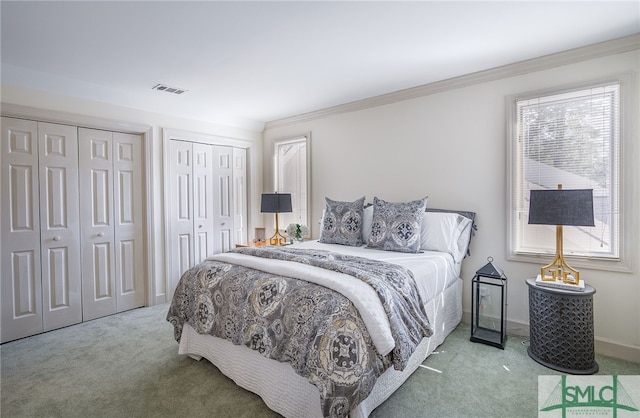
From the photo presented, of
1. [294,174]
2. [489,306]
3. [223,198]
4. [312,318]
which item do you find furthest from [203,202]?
[489,306]

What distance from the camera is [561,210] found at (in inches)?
90.4

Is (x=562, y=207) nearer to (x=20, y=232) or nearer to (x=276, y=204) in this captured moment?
(x=276, y=204)

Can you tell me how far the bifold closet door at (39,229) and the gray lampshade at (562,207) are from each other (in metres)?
4.20

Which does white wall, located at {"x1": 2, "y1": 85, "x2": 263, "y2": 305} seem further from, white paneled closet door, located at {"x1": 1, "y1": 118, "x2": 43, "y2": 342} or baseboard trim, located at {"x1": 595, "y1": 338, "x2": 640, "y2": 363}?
baseboard trim, located at {"x1": 595, "y1": 338, "x2": 640, "y2": 363}

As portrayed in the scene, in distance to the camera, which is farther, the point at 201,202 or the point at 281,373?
the point at 201,202

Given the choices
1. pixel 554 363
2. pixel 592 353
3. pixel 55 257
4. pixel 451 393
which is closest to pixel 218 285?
pixel 451 393

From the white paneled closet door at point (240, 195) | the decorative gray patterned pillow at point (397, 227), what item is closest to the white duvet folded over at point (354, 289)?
the decorative gray patterned pillow at point (397, 227)

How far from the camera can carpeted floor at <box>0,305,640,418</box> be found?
192 centimetres

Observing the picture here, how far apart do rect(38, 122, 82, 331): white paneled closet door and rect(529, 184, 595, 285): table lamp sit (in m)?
4.20

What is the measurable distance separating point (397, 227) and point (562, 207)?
1228mm

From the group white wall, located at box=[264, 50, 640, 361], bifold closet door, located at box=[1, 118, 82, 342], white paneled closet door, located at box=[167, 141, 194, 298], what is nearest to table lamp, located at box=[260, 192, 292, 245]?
white wall, located at box=[264, 50, 640, 361]

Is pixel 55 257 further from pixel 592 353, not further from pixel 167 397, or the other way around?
pixel 592 353

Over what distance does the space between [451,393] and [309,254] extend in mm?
1311

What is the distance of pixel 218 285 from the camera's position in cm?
229
